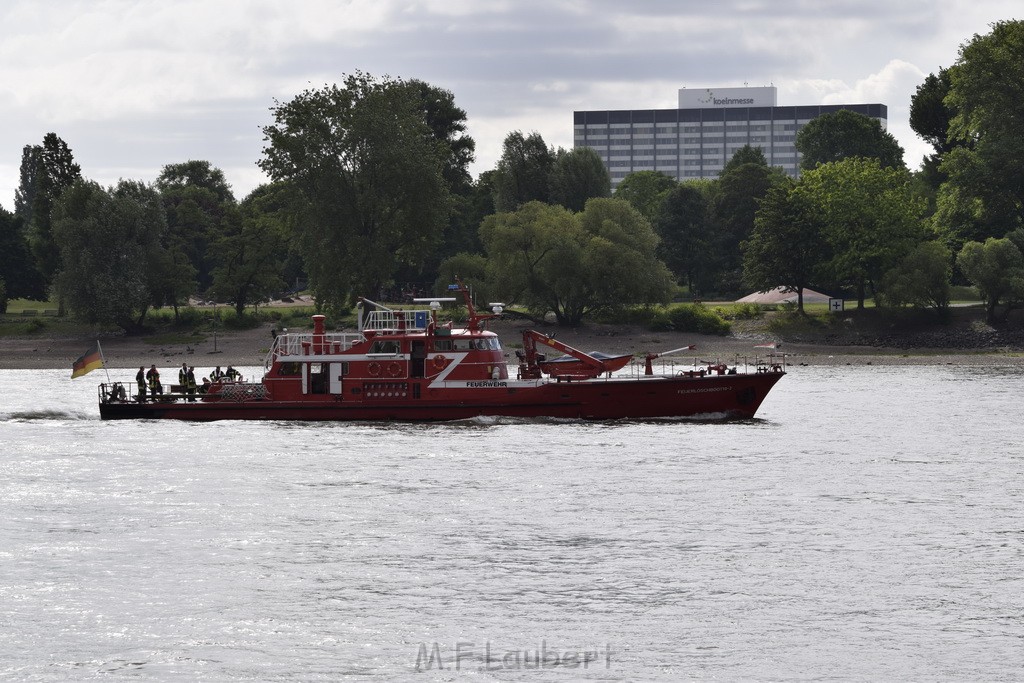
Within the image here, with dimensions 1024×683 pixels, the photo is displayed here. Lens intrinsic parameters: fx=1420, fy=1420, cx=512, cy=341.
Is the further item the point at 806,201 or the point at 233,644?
the point at 806,201

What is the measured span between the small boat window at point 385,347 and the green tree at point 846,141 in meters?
138

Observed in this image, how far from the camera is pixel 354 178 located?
404ft

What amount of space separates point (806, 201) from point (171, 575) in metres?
105

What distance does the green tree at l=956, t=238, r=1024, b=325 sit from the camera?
117 meters

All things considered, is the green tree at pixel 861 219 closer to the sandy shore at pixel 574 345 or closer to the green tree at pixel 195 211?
the sandy shore at pixel 574 345

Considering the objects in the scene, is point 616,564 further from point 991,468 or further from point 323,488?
point 991,468

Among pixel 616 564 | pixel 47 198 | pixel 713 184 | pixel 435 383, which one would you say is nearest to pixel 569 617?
pixel 616 564

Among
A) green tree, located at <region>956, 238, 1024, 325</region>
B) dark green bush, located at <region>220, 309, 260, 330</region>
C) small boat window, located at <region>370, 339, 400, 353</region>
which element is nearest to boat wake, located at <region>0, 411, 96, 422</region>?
small boat window, located at <region>370, 339, 400, 353</region>

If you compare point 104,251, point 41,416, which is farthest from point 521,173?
point 41,416

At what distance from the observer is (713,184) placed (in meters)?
190

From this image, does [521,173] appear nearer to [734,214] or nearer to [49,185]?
Result: [734,214]

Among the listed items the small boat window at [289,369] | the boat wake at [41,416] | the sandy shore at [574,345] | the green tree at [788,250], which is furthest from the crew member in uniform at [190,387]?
the green tree at [788,250]

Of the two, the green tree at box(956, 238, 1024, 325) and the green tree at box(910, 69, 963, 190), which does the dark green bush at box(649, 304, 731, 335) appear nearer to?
the green tree at box(956, 238, 1024, 325)

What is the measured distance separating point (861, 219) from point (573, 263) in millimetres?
27825
